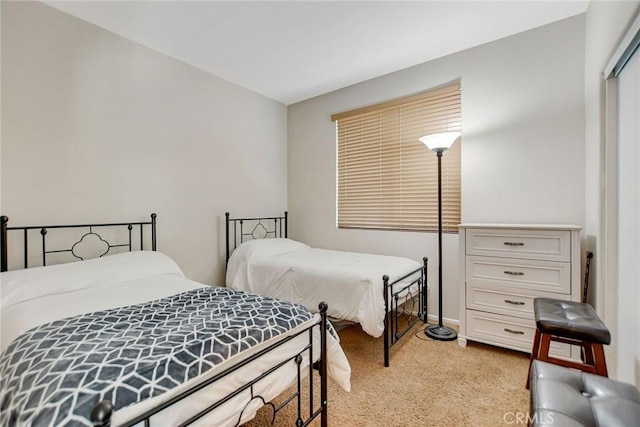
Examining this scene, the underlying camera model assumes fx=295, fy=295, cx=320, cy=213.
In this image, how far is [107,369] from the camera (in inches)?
35.8

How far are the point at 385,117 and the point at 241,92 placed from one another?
1.70 m

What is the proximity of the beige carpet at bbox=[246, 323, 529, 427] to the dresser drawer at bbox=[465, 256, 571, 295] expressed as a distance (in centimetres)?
56

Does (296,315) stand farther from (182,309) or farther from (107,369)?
(107,369)

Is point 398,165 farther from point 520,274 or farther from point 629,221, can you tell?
point 629,221

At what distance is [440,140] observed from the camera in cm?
249

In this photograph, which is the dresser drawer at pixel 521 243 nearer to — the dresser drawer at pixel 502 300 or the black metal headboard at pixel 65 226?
the dresser drawer at pixel 502 300

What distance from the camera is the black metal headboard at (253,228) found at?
3.35 meters

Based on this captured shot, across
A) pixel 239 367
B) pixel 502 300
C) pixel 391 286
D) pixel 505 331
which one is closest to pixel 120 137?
pixel 239 367

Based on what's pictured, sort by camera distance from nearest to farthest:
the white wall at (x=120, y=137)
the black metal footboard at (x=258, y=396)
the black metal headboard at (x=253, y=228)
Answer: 1. the black metal footboard at (x=258, y=396)
2. the white wall at (x=120, y=137)
3. the black metal headboard at (x=253, y=228)

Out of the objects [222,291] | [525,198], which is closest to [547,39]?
[525,198]

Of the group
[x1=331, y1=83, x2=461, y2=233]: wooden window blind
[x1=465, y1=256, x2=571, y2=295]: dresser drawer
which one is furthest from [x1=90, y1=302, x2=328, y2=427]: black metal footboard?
[x1=331, y1=83, x2=461, y2=233]: wooden window blind

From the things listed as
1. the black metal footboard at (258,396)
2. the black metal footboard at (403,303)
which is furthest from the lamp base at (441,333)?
the black metal footboard at (258,396)

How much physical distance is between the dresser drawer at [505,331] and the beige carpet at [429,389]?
114 millimetres

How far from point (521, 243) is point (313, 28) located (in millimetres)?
2313
